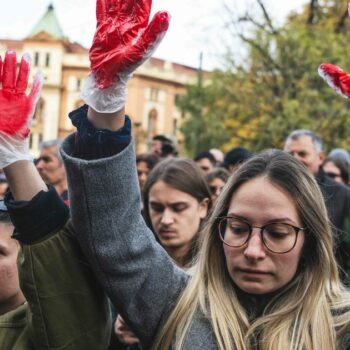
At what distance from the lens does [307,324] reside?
1.87m

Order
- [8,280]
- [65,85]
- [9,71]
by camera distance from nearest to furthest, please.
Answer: [9,71], [8,280], [65,85]

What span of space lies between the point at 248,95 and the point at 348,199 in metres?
12.3

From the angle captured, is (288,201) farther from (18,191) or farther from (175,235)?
(175,235)

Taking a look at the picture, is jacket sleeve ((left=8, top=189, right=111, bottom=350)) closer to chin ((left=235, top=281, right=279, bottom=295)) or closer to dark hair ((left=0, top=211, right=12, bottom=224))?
chin ((left=235, top=281, right=279, bottom=295))

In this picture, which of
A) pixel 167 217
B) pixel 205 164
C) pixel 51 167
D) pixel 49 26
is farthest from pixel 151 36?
pixel 49 26

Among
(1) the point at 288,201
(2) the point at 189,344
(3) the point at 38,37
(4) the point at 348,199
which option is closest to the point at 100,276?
(2) the point at 189,344

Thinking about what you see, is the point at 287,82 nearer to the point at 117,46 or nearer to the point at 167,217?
the point at 167,217

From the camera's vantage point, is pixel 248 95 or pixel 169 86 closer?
pixel 248 95

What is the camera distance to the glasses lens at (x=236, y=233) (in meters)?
1.92

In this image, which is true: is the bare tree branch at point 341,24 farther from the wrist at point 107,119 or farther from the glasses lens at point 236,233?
the wrist at point 107,119

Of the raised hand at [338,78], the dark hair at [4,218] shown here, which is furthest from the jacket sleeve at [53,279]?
the raised hand at [338,78]

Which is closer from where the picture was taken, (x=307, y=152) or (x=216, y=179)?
(x=216, y=179)

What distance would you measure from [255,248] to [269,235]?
0.07 meters

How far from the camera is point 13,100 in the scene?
1886 millimetres
